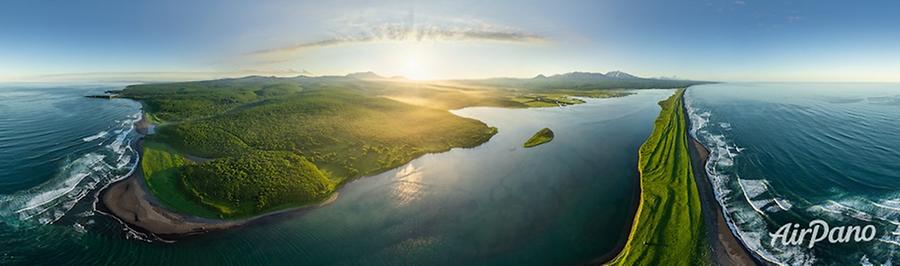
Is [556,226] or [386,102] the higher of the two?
[386,102]

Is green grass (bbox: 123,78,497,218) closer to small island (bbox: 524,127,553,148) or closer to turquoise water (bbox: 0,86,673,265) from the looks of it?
turquoise water (bbox: 0,86,673,265)

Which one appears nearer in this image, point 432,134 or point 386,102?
point 432,134

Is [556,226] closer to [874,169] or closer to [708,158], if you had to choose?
[708,158]

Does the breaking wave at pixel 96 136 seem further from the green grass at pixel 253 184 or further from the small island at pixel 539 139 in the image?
the small island at pixel 539 139

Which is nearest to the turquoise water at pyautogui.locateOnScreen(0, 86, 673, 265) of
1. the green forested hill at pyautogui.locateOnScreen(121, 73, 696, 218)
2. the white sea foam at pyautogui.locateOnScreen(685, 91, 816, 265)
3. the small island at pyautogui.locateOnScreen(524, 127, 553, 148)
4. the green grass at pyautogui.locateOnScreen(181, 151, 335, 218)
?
the green grass at pyautogui.locateOnScreen(181, 151, 335, 218)

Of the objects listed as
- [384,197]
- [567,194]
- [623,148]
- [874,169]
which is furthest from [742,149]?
[384,197]

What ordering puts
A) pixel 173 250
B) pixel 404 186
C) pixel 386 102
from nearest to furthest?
pixel 173 250 → pixel 404 186 → pixel 386 102

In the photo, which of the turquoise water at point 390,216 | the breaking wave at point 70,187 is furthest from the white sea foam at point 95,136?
the breaking wave at point 70,187
